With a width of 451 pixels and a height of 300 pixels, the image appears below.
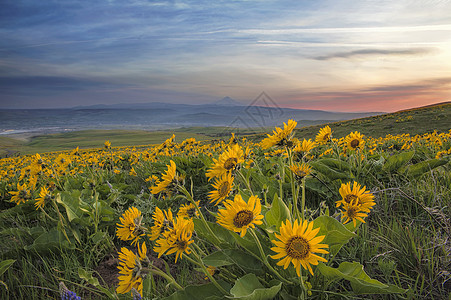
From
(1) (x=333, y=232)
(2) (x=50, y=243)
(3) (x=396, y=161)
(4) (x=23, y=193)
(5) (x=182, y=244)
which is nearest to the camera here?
(5) (x=182, y=244)

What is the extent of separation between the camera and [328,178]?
299 cm

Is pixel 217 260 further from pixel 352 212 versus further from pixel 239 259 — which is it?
pixel 352 212

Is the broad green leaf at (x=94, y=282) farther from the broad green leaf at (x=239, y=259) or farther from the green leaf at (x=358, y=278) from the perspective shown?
the green leaf at (x=358, y=278)

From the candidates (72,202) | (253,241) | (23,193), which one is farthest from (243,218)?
(23,193)

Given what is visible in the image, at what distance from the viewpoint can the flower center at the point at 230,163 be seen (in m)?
1.48

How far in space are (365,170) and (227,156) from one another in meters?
2.20

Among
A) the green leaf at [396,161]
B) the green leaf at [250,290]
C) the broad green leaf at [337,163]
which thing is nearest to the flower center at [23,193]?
the green leaf at [250,290]

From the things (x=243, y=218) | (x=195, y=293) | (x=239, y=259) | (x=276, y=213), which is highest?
(x=243, y=218)

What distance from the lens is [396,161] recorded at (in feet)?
10.0

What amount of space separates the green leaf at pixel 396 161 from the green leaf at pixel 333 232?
2.09 metres

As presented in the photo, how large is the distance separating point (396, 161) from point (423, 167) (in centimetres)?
27

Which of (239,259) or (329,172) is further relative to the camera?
(329,172)

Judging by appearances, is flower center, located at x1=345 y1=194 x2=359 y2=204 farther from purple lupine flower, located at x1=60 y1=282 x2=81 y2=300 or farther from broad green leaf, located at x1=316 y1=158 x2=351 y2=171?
broad green leaf, located at x1=316 y1=158 x2=351 y2=171

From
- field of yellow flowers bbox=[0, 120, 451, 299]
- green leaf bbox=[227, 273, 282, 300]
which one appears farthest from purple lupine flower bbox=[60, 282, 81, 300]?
green leaf bbox=[227, 273, 282, 300]
